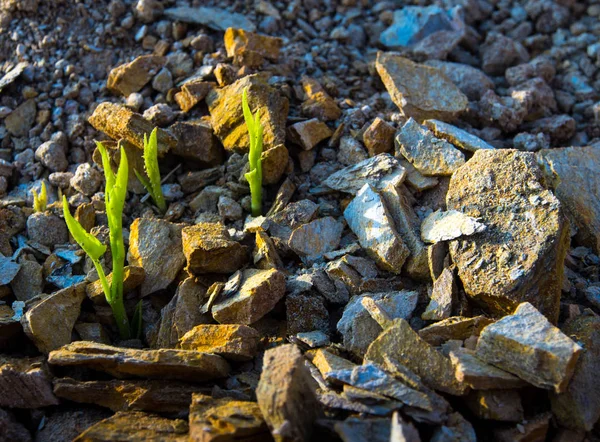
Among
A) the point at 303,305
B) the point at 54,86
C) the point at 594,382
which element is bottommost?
the point at 594,382

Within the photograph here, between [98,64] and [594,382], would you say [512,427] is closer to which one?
[594,382]

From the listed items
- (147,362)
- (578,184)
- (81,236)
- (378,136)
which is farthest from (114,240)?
(578,184)

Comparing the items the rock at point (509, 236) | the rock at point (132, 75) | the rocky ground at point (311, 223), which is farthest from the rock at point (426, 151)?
the rock at point (132, 75)

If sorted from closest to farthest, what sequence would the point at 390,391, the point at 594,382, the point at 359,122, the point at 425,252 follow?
the point at 390,391 < the point at 594,382 < the point at 425,252 < the point at 359,122

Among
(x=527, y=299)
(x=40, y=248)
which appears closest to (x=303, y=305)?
(x=527, y=299)

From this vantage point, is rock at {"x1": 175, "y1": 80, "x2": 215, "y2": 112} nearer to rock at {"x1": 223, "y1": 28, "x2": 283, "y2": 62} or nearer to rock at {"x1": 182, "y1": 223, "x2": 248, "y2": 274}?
rock at {"x1": 223, "y1": 28, "x2": 283, "y2": 62}

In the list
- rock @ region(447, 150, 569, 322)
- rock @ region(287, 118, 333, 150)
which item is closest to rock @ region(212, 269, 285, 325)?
rock @ region(447, 150, 569, 322)

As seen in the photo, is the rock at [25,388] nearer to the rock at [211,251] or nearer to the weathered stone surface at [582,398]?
the rock at [211,251]
